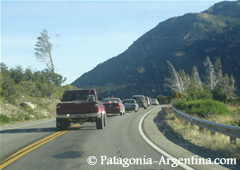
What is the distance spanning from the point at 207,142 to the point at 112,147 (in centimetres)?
339

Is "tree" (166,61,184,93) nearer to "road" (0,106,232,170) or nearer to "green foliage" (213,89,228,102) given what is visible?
"green foliage" (213,89,228,102)

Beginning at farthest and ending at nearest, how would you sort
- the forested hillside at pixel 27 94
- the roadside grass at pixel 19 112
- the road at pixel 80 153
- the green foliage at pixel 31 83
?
the green foliage at pixel 31 83 → the forested hillside at pixel 27 94 → the roadside grass at pixel 19 112 → the road at pixel 80 153

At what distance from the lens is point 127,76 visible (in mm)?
193750

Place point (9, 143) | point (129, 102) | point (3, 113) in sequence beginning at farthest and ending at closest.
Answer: point (129, 102), point (3, 113), point (9, 143)

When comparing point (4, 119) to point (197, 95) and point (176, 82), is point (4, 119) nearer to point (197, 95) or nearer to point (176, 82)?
point (197, 95)

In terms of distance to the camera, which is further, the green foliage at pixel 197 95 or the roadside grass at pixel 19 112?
the green foliage at pixel 197 95

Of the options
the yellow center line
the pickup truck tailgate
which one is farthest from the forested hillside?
the yellow center line

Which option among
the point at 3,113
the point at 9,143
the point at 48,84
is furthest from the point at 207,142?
the point at 48,84

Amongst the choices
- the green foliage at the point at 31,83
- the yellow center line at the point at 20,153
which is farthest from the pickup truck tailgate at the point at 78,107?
the green foliage at the point at 31,83

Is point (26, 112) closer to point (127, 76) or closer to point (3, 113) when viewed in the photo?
point (3, 113)

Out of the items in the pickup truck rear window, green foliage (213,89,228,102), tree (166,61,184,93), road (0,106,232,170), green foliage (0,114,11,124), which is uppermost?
tree (166,61,184,93)

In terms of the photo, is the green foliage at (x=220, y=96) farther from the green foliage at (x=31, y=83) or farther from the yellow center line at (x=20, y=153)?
the yellow center line at (x=20, y=153)

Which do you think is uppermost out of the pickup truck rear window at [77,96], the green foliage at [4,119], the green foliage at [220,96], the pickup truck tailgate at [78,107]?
the pickup truck rear window at [77,96]

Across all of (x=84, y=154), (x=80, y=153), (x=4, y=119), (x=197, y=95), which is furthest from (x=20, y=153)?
(x=197, y=95)
